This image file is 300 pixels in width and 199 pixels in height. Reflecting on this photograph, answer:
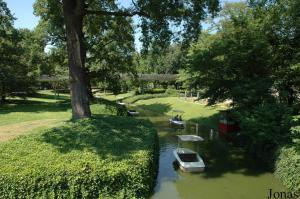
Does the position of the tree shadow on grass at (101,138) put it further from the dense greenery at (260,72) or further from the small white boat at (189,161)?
the dense greenery at (260,72)

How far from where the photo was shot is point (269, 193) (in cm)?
1448

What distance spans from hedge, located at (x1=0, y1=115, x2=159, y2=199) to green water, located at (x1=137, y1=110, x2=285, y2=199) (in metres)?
2.33

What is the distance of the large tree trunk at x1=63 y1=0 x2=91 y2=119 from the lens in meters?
18.3

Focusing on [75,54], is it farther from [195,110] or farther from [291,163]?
[195,110]

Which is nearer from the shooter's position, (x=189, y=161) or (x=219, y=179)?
(x=219, y=179)

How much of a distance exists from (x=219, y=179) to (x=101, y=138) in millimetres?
6337

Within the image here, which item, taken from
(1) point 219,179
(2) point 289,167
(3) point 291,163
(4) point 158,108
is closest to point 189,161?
(1) point 219,179

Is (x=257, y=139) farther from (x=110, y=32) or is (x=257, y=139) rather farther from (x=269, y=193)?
(x=110, y=32)

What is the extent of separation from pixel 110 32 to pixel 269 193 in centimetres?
2539

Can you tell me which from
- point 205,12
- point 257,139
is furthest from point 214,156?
point 205,12

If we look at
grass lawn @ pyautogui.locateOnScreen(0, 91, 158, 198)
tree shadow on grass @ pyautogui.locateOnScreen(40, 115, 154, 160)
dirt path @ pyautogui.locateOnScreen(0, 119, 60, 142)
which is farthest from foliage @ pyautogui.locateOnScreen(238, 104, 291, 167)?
dirt path @ pyautogui.locateOnScreen(0, 119, 60, 142)

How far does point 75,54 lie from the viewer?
60.4 ft

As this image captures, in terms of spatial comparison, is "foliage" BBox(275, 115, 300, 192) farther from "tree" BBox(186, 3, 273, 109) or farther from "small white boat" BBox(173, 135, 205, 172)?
"tree" BBox(186, 3, 273, 109)

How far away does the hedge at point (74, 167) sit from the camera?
10625mm
